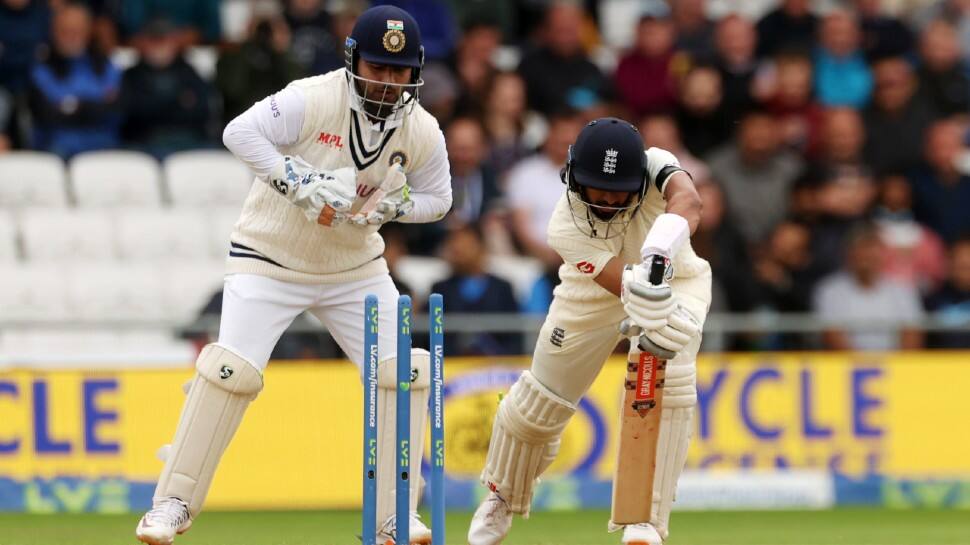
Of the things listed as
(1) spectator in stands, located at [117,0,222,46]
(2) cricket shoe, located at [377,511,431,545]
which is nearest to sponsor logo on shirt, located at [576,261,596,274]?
(2) cricket shoe, located at [377,511,431,545]

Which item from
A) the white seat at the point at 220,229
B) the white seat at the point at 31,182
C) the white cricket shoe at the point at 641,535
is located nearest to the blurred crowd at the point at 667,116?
the white seat at the point at 31,182

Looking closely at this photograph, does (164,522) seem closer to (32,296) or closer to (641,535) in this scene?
(641,535)

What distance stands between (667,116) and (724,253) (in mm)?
1495

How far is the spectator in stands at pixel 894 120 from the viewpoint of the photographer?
1185 cm

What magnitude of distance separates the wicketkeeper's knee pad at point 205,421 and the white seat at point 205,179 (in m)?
4.90

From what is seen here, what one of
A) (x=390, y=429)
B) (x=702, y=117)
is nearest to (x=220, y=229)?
(x=702, y=117)

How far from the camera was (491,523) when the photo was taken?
22.9ft

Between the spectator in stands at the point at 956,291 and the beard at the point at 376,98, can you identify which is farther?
the spectator in stands at the point at 956,291

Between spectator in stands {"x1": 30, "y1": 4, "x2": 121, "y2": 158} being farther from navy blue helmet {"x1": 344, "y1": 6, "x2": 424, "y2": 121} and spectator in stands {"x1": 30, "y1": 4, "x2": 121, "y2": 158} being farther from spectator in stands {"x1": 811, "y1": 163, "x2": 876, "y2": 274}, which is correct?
navy blue helmet {"x1": 344, "y1": 6, "x2": 424, "y2": 121}

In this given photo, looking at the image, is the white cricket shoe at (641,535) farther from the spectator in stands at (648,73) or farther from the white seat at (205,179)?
the spectator in stands at (648,73)

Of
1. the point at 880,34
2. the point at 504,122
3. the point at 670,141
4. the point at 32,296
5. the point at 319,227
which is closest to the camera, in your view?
the point at 319,227

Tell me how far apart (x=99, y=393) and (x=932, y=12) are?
7.17 meters

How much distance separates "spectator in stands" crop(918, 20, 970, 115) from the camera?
40.3ft

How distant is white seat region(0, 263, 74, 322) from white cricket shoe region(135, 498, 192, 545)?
4307 millimetres
